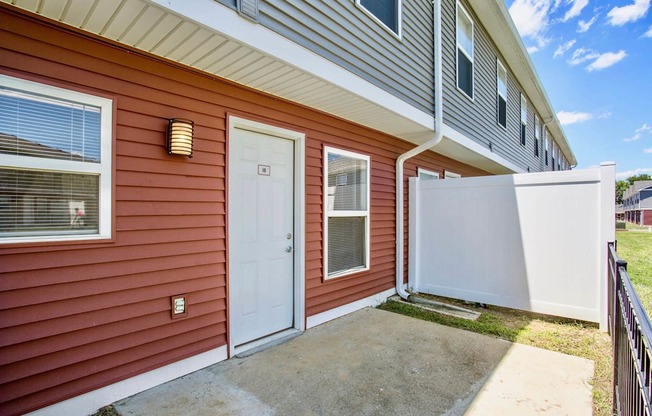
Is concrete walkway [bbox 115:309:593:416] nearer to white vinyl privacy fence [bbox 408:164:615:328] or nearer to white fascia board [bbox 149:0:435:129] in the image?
white vinyl privacy fence [bbox 408:164:615:328]

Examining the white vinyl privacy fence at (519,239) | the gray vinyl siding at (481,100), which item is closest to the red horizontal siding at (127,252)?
the white vinyl privacy fence at (519,239)

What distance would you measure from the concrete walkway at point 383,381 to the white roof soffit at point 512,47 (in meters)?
5.80

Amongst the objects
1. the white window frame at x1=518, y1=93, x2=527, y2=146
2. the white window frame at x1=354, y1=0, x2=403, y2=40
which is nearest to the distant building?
the white window frame at x1=518, y1=93, x2=527, y2=146

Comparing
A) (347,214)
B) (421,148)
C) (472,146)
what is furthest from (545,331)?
(472,146)

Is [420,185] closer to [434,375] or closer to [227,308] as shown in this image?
[434,375]

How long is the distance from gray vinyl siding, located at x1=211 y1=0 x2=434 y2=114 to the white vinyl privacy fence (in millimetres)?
1493

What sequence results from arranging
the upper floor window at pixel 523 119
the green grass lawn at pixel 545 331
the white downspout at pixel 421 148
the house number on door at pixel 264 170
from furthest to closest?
1. the upper floor window at pixel 523 119
2. the white downspout at pixel 421 148
3. the house number on door at pixel 264 170
4. the green grass lawn at pixel 545 331

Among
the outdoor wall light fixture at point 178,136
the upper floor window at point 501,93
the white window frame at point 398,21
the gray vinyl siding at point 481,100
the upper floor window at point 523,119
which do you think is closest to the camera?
the outdoor wall light fixture at point 178,136

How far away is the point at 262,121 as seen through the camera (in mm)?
3182

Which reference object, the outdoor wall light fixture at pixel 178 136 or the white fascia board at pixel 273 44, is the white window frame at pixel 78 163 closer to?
the outdoor wall light fixture at pixel 178 136

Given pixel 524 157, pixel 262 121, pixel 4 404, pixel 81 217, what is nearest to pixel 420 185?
pixel 262 121

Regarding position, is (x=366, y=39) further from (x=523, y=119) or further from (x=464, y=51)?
(x=523, y=119)

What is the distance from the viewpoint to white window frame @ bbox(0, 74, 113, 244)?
1854 mm

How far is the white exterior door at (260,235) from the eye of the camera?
3.03 metres
